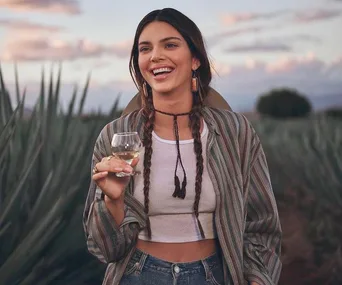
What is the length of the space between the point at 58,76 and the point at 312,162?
3.80m

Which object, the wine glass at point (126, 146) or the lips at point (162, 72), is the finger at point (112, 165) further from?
the lips at point (162, 72)

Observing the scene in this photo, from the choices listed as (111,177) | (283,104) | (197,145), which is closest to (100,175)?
(111,177)

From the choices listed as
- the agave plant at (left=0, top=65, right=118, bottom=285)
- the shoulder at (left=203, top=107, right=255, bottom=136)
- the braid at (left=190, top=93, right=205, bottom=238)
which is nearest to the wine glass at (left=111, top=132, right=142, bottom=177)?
the braid at (left=190, top=93, right=205, bottom=238)

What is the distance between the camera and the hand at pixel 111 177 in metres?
2.23

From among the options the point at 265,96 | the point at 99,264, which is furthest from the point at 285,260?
the point at 265,96

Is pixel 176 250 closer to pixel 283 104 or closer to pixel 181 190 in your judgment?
pixel 181 190

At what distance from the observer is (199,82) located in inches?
104

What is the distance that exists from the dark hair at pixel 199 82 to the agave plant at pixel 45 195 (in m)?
1.10

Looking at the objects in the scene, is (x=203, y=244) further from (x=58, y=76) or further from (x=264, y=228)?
(x=58, y=76)

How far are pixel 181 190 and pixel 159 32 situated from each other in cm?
48

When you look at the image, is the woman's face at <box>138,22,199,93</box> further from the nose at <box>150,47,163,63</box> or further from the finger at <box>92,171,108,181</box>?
the finger at <box>92,171,108,181</box>

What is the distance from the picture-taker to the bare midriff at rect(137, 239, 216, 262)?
2398mm

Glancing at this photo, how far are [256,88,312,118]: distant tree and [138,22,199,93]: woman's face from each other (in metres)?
27.2

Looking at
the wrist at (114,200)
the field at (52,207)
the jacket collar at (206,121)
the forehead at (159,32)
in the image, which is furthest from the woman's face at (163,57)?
the field at (52,207)
